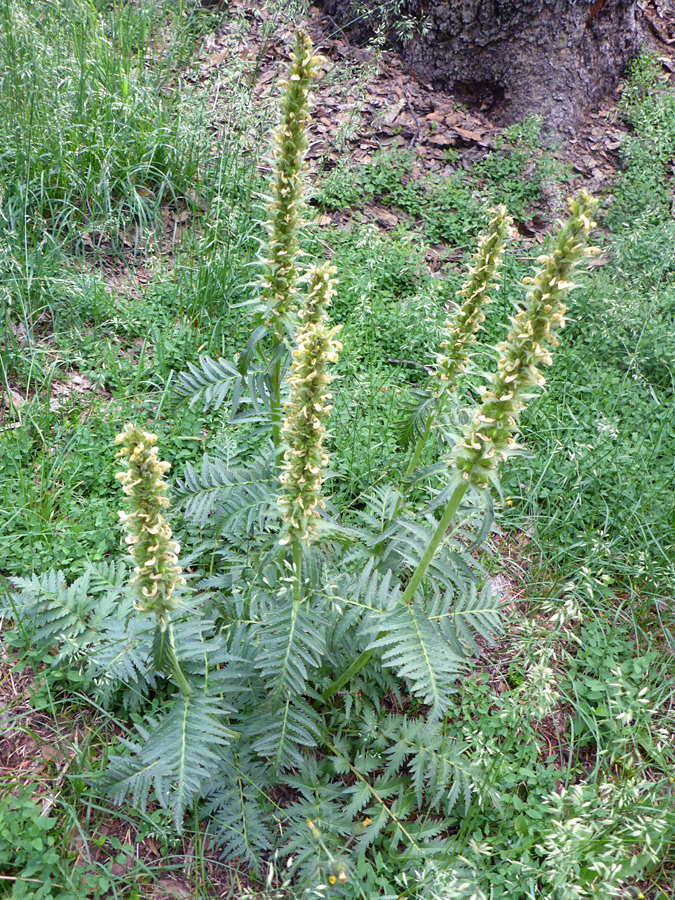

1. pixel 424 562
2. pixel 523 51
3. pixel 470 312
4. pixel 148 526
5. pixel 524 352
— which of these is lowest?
pixel 424 562

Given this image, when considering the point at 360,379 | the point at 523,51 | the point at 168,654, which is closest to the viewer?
the point at 168,654

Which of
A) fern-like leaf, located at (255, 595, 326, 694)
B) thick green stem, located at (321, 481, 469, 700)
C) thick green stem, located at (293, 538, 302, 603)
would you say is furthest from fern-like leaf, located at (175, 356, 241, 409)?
thick green stem, located at (321, 481, 469, 700)

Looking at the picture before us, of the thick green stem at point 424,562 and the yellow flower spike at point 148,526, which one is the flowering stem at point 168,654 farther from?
→ the thick green stem at point 424,562

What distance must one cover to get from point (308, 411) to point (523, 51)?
16.7ft

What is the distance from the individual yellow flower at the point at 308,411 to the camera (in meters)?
1.66

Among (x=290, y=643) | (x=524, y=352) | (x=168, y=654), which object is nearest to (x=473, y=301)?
(x=524, y=352)

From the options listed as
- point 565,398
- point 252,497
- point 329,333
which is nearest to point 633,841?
point 252,497

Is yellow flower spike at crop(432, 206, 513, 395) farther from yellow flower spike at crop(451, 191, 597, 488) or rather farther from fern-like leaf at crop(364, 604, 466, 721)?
fern-like leaf at crop(364, 604, 466, 721)

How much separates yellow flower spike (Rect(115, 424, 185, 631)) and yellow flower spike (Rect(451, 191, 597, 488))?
2.78 feet

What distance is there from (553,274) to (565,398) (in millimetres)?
2571

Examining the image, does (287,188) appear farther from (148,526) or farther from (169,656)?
(169,656)

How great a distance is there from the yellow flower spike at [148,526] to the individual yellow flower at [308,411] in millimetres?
356

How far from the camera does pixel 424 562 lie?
2.02m

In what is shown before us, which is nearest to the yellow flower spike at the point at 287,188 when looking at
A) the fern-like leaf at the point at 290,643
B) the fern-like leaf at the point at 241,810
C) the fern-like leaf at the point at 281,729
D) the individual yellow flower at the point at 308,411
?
the individual yellow flower at the point at 308,411
